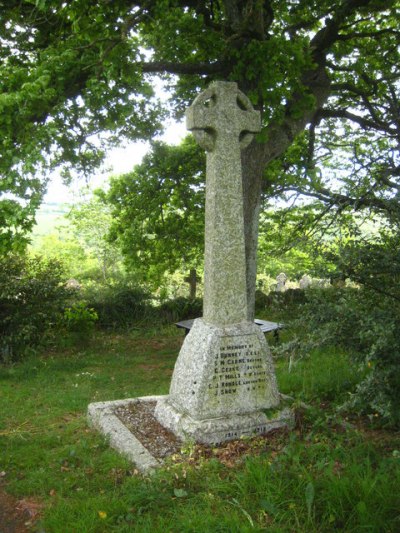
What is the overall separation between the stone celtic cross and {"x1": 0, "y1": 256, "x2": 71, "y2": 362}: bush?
5.66 metres

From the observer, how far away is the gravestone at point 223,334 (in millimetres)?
4648

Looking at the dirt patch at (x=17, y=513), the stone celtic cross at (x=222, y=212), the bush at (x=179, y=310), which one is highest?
the stone celtic cross at (x=222, y=212)

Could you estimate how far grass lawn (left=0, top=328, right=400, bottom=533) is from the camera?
3.12 m

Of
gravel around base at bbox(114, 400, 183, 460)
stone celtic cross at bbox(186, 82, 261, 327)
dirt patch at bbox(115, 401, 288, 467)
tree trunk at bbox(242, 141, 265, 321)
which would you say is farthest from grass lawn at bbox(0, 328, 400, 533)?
tree trunk at bbox(242, 141, 265, 321)

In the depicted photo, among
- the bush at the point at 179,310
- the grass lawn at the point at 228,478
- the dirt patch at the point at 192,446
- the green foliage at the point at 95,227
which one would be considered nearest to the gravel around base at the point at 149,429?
the dirt patch at the point at 192,446

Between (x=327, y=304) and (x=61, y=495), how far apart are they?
111 inches

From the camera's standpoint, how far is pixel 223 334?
15.5 ft

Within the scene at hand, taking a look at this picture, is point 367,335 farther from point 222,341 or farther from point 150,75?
point 150,75

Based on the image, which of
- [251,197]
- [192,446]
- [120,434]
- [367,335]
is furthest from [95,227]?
[367,335]

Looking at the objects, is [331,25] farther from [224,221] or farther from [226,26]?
[224,221]

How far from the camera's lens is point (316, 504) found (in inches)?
127

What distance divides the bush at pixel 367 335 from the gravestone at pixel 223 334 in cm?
66

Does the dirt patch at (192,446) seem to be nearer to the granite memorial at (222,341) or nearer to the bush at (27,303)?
the granite memorial at (222,341)

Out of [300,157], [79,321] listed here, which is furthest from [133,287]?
[300,157]
